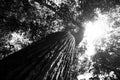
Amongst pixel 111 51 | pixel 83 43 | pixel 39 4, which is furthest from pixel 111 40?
pixel 39 4

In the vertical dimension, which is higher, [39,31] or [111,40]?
[39,31]

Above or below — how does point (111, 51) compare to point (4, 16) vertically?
below

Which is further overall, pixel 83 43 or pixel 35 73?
pixel 83 43

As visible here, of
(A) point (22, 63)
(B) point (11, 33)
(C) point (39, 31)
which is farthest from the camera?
(C) point (39, 31)

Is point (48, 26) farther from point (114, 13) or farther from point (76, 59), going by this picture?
point (114, 13)

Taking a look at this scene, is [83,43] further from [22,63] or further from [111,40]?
[22,63]

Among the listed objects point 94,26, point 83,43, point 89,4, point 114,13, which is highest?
point 89,4

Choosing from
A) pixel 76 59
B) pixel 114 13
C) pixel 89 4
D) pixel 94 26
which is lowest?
pixel 76 59

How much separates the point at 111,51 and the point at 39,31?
6802mm

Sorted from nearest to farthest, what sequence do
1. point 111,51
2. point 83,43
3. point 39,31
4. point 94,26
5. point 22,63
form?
point 22,63, point 39,31, point 111,51, point 94,26, point 83,43

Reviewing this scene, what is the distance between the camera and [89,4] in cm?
1273

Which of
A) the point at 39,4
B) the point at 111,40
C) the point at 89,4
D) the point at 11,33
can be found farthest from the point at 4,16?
the point at 111,40

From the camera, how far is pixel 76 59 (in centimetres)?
1441

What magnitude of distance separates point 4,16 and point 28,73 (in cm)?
786
